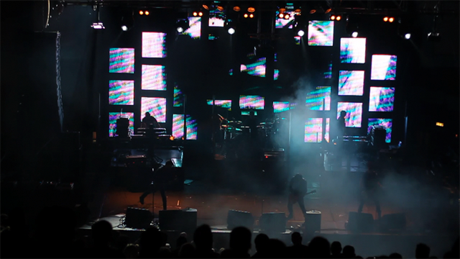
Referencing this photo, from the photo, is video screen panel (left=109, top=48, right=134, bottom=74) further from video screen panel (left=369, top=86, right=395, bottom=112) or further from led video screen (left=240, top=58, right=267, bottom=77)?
video screen panel (left=369, top=86, right=395, bottom=112)

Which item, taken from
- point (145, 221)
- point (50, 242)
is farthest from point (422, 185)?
point (50, 242)

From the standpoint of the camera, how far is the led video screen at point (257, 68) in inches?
719

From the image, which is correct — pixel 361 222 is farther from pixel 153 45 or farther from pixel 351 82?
pixel 153 45

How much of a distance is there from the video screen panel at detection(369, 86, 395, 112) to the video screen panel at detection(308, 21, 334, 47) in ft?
9.05

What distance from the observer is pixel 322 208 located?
1223 centimetres

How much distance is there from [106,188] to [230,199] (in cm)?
383

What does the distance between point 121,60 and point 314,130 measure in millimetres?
8564

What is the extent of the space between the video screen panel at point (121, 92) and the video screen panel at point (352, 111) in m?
8.77

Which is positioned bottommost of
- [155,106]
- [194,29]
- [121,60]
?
[155,106]

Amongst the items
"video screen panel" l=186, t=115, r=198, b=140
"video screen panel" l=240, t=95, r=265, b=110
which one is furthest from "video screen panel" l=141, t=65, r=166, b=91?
"video screen panel" l=240, t=95, r=265, b=110

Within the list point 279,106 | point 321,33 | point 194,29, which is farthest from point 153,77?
point 321,33

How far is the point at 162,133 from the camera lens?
16328 mm

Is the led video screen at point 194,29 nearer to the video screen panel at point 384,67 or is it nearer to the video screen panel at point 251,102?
the video screen panel at point 251,102

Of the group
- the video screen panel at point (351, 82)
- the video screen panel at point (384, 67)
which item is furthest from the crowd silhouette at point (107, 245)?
the video screen panel at point (384, 67)
